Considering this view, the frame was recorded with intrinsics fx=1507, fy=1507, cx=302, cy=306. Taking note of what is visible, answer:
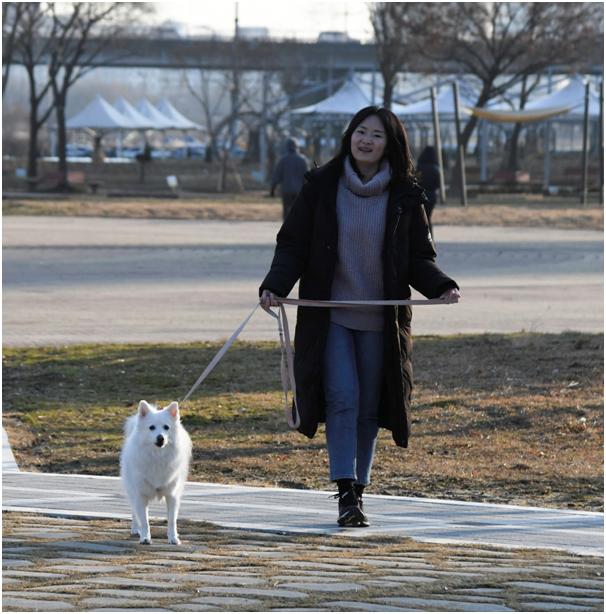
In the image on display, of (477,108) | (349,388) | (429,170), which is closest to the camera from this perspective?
(349,388)

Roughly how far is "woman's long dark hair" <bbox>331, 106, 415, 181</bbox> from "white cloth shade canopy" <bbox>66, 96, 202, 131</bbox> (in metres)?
53.7

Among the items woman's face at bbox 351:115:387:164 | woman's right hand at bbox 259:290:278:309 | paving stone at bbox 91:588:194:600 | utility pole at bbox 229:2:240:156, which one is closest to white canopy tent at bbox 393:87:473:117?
utility pole at bbox 229:2:240:156

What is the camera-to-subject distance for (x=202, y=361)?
12.8 meters

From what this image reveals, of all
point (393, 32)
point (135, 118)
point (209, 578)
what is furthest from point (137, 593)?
point (135, 118)

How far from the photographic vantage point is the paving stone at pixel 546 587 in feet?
18.1

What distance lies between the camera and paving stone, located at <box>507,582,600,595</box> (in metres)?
5.52

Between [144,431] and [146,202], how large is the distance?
38.6 m

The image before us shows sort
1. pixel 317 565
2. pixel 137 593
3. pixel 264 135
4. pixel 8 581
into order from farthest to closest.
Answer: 1. pixel 264 135
2. pixel 317 565
3. pixel 8 581
4. pixel 137 593

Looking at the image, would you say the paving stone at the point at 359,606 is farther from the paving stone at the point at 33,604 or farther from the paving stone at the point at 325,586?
the paving stone at the point at 33,604

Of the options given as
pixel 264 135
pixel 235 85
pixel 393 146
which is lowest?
pixel 393 146

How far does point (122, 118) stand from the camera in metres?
62.4

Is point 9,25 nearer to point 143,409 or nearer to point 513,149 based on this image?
point 513,149

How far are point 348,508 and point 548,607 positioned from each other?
6.09 feet

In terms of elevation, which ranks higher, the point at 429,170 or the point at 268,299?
the point at 429,170
